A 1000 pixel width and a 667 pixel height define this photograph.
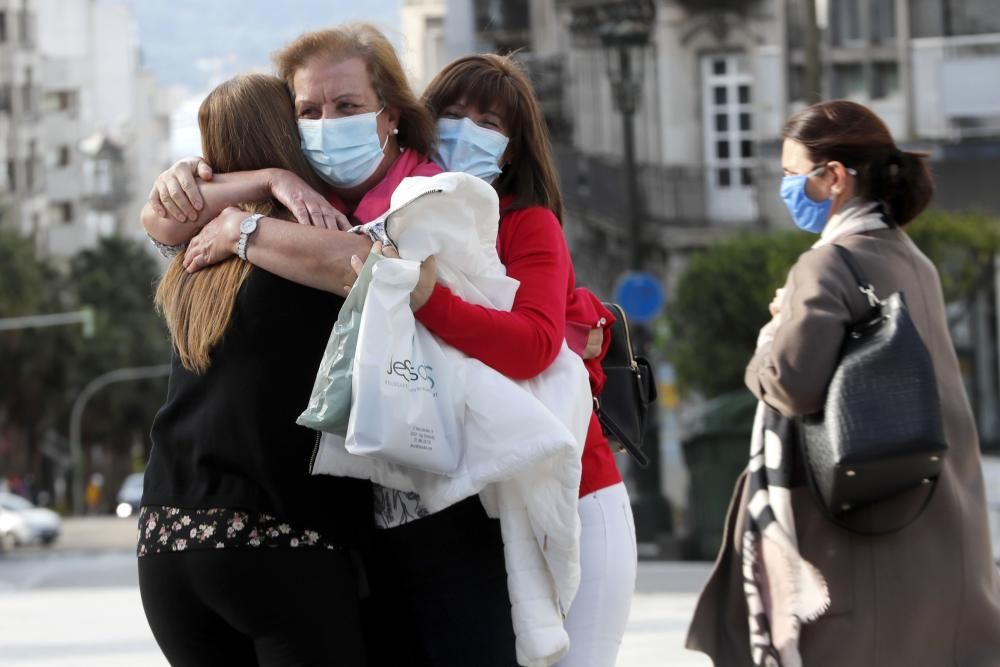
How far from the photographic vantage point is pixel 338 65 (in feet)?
12.0

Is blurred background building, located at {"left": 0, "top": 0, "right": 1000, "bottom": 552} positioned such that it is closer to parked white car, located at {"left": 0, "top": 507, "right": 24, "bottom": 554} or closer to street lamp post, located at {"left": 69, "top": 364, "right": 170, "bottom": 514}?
street lamp post, located at {"left": 69, "top": 364, "right": 170, "bottom": 514}

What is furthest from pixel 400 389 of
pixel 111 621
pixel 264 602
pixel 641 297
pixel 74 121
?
pixel 74 121

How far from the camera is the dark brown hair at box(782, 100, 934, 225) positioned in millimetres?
4582

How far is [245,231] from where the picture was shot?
343 cm

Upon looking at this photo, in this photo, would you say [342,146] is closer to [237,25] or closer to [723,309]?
[237,25]

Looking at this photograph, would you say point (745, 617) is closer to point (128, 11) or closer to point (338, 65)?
point (338, 65)

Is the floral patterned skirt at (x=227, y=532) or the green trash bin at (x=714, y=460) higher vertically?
the floral patterned skirt at (x=227, y=532)

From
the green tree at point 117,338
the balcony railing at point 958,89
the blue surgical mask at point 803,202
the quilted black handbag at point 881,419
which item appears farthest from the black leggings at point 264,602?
the green tree at point 117,338

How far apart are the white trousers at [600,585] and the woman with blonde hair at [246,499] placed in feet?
2.04

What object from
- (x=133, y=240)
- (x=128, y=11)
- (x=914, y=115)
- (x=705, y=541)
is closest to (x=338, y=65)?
(x=705, y=541)

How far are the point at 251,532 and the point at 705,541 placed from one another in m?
11.7

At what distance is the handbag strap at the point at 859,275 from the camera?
4332mm

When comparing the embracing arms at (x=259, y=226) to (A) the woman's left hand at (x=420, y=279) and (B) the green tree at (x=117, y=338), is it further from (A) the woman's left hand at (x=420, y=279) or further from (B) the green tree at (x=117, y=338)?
(B) the green tree at (x=117, y=338)

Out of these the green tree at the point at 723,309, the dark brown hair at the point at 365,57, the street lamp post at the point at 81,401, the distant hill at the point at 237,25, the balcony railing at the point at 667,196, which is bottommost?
the street lamp post at the point at 81,401
